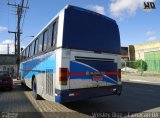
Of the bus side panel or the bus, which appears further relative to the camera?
the bus side panel

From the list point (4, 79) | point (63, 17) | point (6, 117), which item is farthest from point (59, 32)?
point (4, 79)

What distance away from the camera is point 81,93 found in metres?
8.66

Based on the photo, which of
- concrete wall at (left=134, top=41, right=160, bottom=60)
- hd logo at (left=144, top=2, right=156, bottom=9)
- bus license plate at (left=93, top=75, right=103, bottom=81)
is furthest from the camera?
concrete wall at (left=134, top=41, right=160, bottom=60)

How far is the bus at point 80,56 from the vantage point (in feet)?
27.5

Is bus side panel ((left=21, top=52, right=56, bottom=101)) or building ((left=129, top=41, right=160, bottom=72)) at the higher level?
building ((left=129, top=41, right=160, bottom=72))

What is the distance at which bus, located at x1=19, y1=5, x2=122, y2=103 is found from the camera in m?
8.39

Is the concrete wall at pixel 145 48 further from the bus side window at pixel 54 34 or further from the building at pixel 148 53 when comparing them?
the bus side window at pixel 54 34

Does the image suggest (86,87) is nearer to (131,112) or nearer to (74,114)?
(74,114)

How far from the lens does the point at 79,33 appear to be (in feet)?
29.3

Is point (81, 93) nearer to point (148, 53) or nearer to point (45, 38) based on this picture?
point (45, 38)

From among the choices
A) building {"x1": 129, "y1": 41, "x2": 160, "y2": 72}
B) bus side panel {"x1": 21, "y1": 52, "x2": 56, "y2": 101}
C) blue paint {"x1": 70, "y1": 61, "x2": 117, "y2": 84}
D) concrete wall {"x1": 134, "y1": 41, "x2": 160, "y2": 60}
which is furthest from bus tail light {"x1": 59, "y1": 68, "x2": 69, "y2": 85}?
concrete wall {"x1": 134, "y1": 41, "x2": 160, "y2": 60}

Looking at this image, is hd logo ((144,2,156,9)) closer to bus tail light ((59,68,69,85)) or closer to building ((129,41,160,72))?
A: bus tail light ((59,68,69,85))

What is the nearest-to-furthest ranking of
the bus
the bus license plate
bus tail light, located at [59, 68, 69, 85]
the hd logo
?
bus tail light, located at [59, 68, 69, 85], the bus, the bus license plate, the hd logo

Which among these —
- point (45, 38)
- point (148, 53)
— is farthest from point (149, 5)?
point (148, 53)
